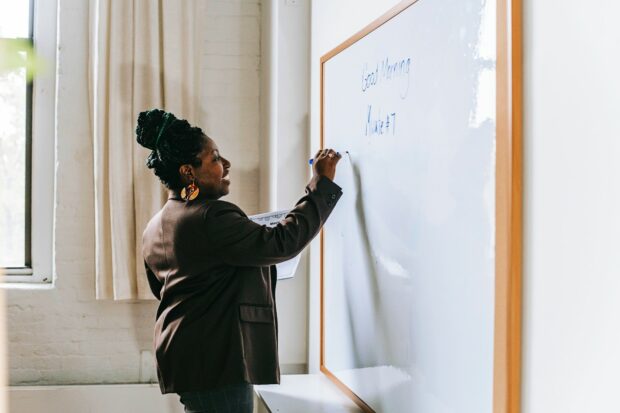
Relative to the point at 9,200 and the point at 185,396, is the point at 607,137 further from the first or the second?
the point at 9,200

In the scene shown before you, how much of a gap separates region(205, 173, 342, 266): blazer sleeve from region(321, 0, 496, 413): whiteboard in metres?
0.17

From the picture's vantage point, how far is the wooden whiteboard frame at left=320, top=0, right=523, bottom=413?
1083mm

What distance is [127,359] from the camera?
2.87 m

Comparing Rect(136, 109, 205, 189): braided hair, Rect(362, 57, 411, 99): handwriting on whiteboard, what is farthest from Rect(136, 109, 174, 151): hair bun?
Rect(362, 57, 411, 99): handwriting on whiteboard

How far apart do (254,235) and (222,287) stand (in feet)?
0.56

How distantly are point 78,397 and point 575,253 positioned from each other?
7.44ft

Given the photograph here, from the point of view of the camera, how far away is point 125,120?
2.76 m

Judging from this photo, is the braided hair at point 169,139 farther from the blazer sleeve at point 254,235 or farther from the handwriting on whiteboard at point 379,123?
the handwriting on whiteboard at point 379,123

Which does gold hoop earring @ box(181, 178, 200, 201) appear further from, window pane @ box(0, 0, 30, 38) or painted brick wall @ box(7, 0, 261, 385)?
window pane @ box(0, 0, 30, 38)

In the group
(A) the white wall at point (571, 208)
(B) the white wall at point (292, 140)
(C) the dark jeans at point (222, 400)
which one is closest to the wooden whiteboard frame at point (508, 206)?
(A) the white wall at point (571, 208)

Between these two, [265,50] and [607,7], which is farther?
[265,50]

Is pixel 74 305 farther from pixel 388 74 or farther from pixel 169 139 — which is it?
pixel 388 74

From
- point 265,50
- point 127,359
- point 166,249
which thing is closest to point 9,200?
point 127,359

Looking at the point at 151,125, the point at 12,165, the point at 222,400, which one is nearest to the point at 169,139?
the point at 151,125
